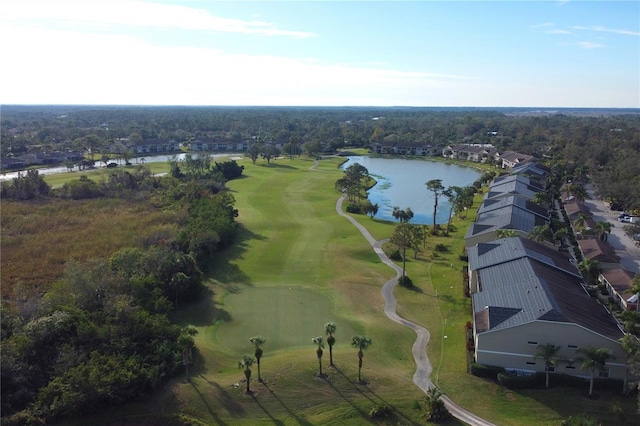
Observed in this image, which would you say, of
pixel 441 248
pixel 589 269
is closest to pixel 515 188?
pixel 441 248

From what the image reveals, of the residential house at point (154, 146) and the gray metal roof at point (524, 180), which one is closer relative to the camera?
the gray metal roof at point (524, 180)

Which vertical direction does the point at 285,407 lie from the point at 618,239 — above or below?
below

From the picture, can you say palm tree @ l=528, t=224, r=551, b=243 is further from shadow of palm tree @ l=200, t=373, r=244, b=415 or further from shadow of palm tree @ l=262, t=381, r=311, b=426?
shadow of palm tree @ l=200, t=373, r=244, b=415

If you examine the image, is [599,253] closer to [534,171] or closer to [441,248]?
[441,248]

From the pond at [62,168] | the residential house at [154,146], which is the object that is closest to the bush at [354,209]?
the pond at [62,168]

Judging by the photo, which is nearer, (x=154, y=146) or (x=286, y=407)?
(x=286, y=407)

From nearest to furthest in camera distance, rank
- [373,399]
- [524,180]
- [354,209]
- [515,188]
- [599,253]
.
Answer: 1. [373,399]
2. [599,253]
3. [515,188]
4. [354,209]
5. [524,180]

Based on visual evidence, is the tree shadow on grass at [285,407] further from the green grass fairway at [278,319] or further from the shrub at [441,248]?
the shrub at [441,248]

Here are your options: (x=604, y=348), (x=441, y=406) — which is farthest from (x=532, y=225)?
(x=441, y=406)
